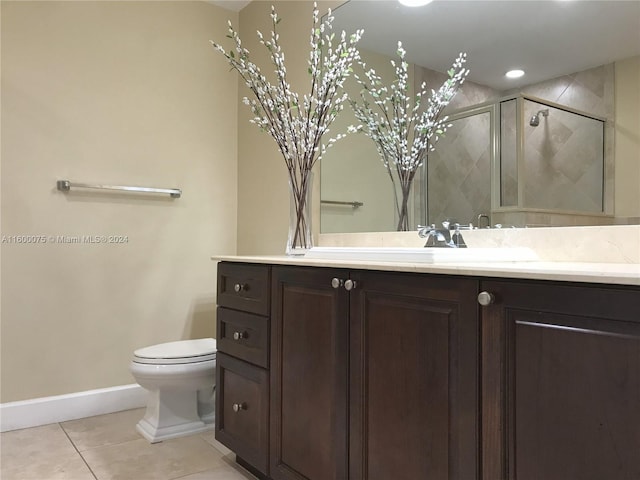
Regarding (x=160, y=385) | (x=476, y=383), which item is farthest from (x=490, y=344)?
(x=160, y=385)

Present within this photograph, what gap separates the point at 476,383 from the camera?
1.07 meters

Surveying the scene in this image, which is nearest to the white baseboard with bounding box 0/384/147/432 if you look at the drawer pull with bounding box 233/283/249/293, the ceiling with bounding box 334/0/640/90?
the drawer pull with bounding box 233/283/249/293

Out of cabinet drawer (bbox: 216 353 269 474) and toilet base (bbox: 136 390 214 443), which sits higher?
cabinet drawer (bbox: 216 353 269 474)

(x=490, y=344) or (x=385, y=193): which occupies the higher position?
(x=385, y=193)

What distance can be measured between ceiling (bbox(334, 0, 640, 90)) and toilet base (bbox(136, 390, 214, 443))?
6.05 ft

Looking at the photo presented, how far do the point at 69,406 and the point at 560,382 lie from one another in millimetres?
2455

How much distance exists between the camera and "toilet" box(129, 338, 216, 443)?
7.27ft

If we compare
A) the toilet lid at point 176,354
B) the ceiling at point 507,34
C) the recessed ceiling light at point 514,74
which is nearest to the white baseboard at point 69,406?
the toilet lid at point 176,354

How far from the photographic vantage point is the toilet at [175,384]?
2.22 metres

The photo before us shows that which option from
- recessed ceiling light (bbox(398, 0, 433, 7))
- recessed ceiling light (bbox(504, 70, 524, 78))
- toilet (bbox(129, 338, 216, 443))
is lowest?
toilet (bbox(129, 338, 216, 443))

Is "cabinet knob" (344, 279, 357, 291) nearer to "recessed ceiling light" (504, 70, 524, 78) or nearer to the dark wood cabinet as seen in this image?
the dark wood cabinet

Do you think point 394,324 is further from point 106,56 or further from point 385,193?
point 106,56

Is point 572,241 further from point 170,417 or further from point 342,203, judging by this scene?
point 170,417

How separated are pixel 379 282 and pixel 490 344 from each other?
1.16 ft
